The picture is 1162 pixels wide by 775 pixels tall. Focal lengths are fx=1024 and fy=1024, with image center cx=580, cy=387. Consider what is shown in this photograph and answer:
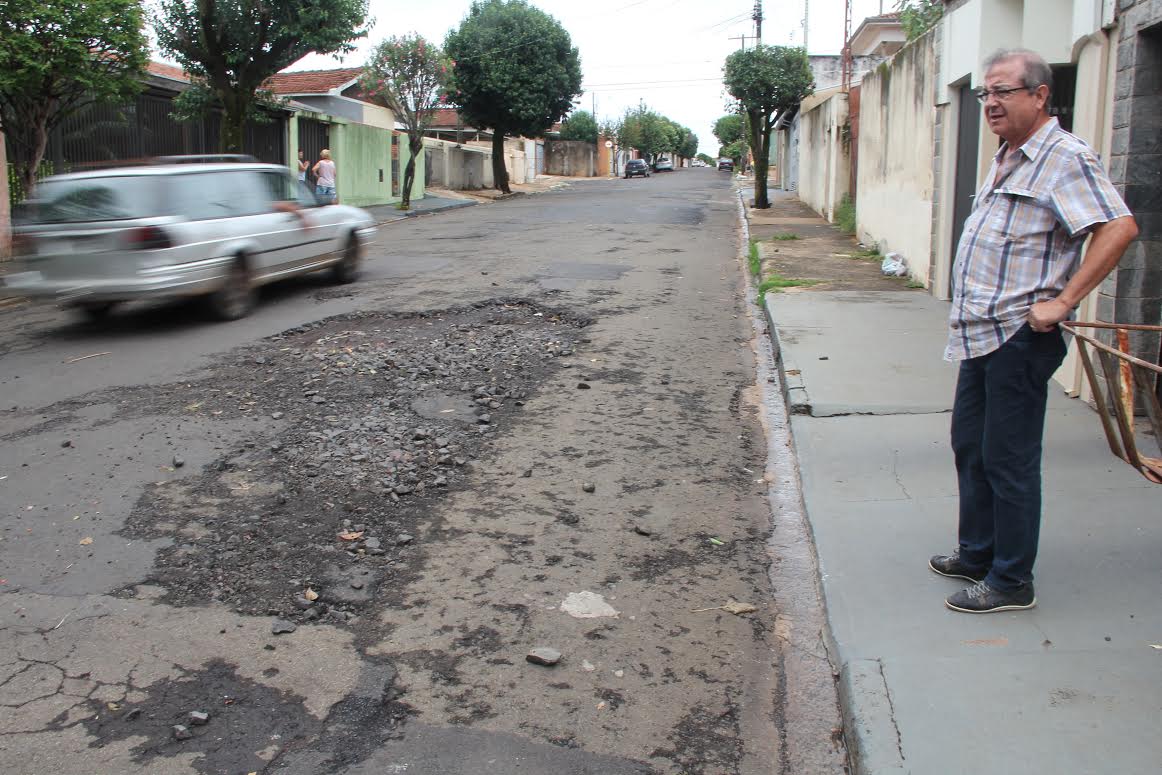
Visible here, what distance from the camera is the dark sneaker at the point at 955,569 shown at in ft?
13.3

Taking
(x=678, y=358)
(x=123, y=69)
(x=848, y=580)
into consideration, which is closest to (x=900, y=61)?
(x=678, y=358)

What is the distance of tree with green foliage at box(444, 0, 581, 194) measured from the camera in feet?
118

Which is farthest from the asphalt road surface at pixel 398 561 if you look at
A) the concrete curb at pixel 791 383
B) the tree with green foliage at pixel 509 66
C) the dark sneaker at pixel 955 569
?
the tree with green foliage at pixel 509 66

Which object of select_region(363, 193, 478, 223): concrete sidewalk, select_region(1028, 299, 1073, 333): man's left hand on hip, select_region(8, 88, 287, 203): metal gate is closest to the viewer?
select_region(1028, 299, 1073, 333): man's left hand on hip

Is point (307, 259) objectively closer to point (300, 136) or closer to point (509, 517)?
point (509, 517)

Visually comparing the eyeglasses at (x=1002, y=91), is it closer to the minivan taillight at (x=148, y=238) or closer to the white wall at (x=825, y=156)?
the minivan taillight at (x=148, y=238)

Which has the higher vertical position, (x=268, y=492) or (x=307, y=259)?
(x=307, y=259)

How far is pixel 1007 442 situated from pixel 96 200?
840cm

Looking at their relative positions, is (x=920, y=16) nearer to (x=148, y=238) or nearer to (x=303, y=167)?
(x=303, y=167)

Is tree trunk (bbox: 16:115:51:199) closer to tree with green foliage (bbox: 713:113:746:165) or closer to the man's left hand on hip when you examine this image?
the man's left hand on hip

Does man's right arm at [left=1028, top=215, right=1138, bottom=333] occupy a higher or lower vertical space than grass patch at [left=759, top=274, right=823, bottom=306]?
higher

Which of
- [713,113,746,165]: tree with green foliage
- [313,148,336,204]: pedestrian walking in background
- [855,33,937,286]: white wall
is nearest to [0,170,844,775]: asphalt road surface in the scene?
[855,33,937,286]: white wall

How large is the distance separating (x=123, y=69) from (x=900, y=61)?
10.7m

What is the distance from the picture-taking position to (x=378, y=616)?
401cm
